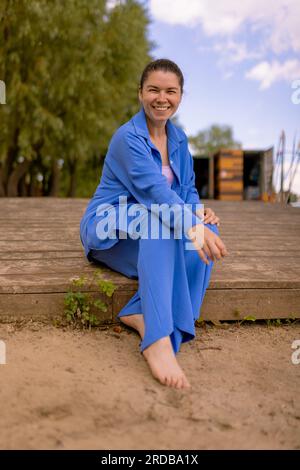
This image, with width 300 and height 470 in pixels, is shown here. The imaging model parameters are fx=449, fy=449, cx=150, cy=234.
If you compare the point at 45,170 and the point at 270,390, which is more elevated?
the point at 45,170

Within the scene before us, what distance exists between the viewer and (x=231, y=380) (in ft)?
6.43

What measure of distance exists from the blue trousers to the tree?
137ft

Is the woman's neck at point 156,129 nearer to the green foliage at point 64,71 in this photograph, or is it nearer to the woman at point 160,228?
the woman at point 160,228

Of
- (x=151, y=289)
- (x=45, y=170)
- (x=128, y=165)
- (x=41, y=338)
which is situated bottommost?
(x=41, y=338)

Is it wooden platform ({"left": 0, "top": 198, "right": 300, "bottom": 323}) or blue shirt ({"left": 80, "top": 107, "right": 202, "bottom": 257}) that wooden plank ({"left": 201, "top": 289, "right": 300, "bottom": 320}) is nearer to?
wooden platform ({"left": 0, "top": 198, "right": 300, "bottom": 323})

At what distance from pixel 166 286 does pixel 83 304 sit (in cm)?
61

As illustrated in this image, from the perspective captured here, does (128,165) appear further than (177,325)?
Yes

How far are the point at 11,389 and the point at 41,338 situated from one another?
19.7 inches

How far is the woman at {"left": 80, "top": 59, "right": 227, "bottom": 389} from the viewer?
204 cm

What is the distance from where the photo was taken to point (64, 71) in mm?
10914

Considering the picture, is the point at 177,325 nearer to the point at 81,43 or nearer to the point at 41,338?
the point at 41,338

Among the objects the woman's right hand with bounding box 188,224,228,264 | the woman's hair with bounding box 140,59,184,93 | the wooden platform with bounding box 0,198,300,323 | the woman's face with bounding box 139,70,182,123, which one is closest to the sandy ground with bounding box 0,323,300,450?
the wooden platform with bounding box 0,198,300,323
